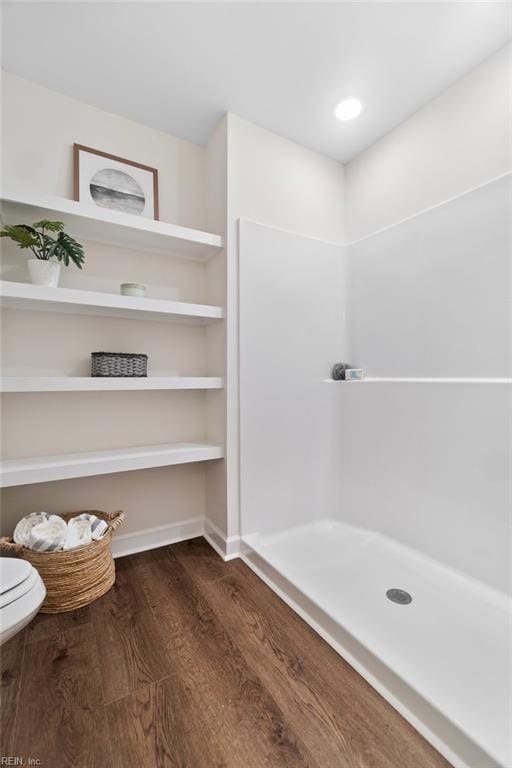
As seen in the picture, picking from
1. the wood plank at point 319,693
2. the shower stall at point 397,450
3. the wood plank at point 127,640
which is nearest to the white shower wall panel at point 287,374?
the shower stall at point 397,450

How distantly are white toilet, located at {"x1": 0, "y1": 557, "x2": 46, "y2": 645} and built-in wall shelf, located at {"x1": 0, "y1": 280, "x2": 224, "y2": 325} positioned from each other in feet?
3.59

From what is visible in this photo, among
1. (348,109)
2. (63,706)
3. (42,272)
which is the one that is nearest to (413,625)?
(63,706)

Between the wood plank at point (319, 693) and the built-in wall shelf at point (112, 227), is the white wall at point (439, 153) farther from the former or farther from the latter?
the wood plank at point (319, 693)

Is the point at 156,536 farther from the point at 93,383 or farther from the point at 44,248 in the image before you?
the point at 44,248

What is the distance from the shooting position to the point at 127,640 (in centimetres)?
132

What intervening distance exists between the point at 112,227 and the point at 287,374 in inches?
49.9

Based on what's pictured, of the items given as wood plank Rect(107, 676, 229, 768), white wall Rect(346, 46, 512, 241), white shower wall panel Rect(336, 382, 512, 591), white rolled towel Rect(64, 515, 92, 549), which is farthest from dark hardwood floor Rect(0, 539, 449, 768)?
white wall Rect(346, 46, 512, 241)

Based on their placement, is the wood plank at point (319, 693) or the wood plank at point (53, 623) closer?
the wood plank at point (319, 693)

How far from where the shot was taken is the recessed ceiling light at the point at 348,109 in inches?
73.2

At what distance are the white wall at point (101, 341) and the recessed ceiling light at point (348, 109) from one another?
0.89 m

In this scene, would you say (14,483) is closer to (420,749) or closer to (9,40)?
(420,749)

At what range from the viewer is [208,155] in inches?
85.1

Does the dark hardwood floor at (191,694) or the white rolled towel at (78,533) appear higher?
the white rolled towel at (78,533)

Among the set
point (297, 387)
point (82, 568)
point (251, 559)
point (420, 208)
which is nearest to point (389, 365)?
point (297, 387)
